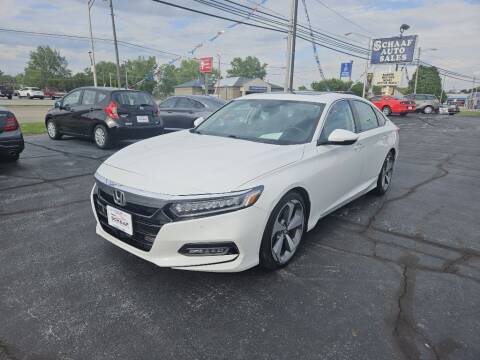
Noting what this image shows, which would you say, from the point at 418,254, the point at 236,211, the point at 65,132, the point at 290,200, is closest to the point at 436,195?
the point at 418,254

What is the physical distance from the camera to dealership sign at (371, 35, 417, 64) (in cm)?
3983

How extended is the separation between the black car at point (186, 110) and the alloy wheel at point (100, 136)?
2.51 metres

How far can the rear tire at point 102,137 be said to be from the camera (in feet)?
28.4

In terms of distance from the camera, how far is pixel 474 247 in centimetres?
376

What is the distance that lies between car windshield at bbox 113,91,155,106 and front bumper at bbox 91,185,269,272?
22.6ft

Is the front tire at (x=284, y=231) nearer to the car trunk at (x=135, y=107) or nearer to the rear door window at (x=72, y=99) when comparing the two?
the car trunk at (x=135, y=107)

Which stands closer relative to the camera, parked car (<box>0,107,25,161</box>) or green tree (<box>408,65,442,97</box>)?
parked car (<box>0,107,25,161</box>)

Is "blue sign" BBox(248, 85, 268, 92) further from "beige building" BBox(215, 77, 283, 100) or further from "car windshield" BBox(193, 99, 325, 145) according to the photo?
"car windshield" BBox(193, 99, 325, 145)

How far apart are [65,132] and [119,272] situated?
811 centimetres

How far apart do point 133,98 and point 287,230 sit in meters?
7.16

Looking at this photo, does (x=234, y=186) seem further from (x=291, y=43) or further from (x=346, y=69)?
(x=346, y=69)

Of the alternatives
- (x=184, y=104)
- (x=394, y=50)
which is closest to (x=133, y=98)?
(x=184, y=104)

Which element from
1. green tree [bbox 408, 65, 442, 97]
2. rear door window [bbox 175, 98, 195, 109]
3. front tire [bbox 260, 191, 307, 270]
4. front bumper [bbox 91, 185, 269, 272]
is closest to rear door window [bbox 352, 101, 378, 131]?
front tire [bbox 260, 191, 307, 270]

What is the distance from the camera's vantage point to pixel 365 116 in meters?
4.80
